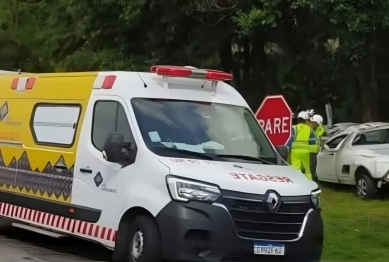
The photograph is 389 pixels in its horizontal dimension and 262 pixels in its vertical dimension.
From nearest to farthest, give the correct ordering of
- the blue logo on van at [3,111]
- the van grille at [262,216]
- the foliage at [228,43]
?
the van grille at [262,216]
the blue logo on van at [3,111]
the foliage at [228,43]

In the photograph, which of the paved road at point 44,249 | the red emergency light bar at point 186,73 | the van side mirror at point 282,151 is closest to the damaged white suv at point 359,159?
the van side mirror at point 282,151

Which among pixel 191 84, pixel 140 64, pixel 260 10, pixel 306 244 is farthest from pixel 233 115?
pixel 140 64

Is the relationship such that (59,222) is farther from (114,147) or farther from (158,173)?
(158,173)

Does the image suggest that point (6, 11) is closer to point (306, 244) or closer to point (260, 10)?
point (260, 10)

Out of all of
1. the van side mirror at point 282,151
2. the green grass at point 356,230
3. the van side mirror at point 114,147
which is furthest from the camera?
the green grass at point 356,230

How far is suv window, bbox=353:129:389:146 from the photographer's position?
17984 mm

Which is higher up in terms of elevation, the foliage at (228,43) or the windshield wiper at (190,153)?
the foliage at (228,43)

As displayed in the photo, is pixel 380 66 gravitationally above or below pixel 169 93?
above

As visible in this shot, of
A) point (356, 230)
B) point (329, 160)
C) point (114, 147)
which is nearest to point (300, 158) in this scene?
point (356, 230)

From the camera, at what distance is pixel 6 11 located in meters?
30.5

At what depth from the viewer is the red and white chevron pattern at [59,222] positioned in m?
9.55

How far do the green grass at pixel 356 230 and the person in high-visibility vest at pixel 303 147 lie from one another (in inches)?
36.5

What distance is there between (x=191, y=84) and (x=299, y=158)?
13.8 ft

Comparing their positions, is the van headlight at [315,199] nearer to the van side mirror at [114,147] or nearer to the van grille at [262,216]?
the van grille at [262,216]
